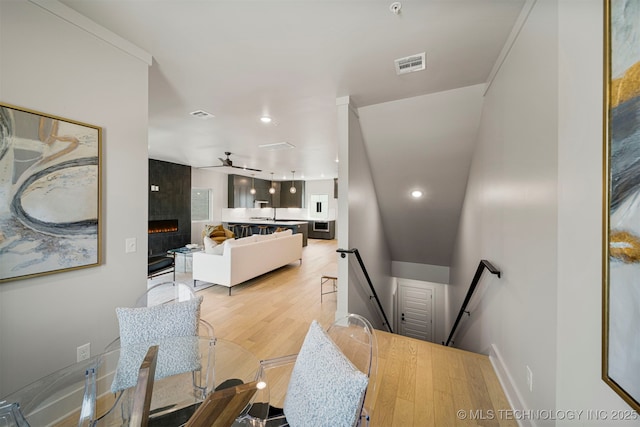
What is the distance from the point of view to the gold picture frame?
2.15 feet

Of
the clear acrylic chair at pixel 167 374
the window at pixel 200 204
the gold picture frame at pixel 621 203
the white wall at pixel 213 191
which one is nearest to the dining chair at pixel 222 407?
the clear acrylic chair at pixel 167 374

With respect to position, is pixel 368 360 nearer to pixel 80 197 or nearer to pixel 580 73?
pixel 580 73

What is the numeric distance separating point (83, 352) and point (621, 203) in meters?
3.01

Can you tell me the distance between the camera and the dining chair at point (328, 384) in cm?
87

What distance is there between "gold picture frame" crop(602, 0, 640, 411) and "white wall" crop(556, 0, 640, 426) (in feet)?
0.33

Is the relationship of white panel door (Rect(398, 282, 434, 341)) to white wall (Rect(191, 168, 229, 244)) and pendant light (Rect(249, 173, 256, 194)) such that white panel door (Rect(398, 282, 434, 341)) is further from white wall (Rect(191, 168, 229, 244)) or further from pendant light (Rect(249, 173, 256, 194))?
white wall (Rect(191, 168, 229, 244))

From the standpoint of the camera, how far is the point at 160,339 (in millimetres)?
1454

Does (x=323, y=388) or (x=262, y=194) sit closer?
(x=323, y=388)

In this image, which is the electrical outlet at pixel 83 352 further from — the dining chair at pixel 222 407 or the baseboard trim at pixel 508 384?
the baseboard trim at pixel 508 384

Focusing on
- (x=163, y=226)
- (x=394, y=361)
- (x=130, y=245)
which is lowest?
(x=394, y=361)

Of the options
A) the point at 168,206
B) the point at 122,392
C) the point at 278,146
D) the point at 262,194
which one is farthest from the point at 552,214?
the point at 262,194

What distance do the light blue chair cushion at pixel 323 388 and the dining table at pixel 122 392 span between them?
26 centimetres

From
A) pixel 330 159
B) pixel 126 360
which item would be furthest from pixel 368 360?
pixel 330 159

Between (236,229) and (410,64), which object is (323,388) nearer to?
(410,64)
